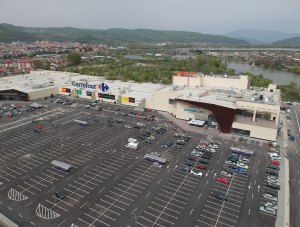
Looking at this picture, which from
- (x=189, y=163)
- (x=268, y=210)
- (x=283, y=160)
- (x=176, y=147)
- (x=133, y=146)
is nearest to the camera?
(x=268, y=210)

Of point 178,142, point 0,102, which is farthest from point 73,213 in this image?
point 0,102

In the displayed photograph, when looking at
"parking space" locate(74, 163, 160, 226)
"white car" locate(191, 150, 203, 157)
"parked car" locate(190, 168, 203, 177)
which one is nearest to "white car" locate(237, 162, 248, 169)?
"white car" locate(191, 150, 203, 157)

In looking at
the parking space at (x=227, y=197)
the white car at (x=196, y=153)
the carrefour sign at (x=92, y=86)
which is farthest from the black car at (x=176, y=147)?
the carrefour sign at (x=92, y=86)

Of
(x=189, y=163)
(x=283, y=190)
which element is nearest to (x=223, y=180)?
(x=189, y=163)

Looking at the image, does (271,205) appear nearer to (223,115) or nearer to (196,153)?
(196,153)

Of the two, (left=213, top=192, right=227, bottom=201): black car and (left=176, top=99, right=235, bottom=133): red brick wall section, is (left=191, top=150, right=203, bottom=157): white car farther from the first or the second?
(left=176, top=99, right=235, bottom=133): red brick wall section

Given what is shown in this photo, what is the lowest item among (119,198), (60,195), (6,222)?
(6,222)

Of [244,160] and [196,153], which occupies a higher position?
[196,153]

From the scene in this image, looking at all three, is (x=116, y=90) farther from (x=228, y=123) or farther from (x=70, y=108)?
(x=228, y=123)
